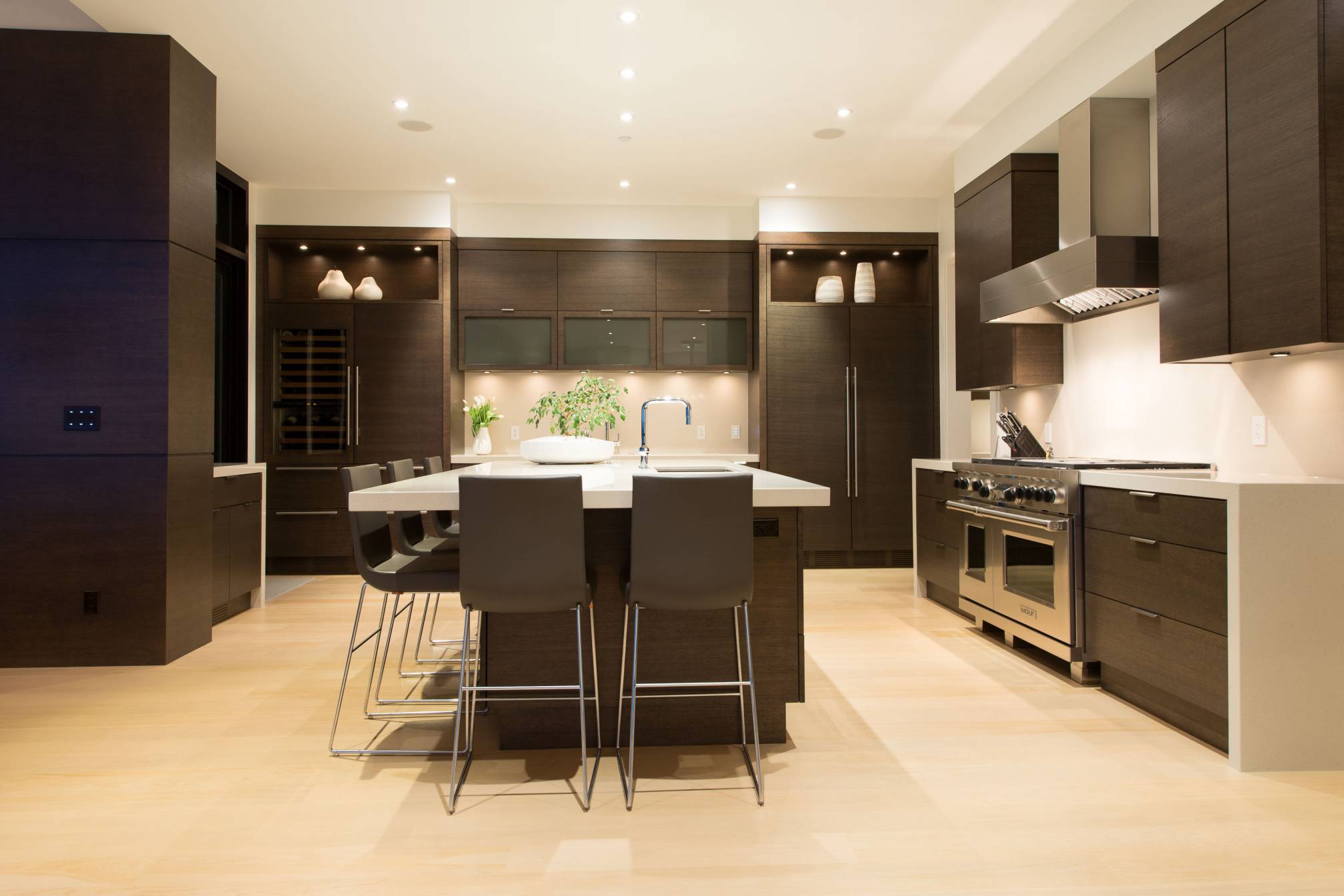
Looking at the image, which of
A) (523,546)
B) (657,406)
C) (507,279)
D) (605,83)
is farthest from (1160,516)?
(507,279)

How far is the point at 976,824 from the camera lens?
6.97ft

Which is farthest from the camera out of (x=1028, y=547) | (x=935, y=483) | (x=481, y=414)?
(x=481, y=414)

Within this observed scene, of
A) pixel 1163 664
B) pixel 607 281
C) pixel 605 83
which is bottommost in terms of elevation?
pixel 1163 664

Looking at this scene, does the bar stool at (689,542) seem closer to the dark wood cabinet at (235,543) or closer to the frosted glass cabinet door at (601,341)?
the dark wood cabinet at (235,543)

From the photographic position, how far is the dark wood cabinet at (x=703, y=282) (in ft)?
20.6

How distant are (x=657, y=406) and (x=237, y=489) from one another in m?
3.11

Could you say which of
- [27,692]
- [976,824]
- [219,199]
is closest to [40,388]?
[27,692]

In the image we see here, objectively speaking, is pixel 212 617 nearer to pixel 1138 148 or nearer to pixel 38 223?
pixel 38 223

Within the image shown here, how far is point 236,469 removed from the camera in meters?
4.60

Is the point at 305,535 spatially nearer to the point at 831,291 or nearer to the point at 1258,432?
the point at 831,291

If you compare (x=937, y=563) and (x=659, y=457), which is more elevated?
(x=659, y=457)

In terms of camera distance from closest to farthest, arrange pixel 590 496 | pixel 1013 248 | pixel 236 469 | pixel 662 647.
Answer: pixel 590 496
pixel 662 647
pixel 1013 248
pixel 236 469

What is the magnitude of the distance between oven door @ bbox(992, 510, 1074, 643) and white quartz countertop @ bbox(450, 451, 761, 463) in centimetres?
221

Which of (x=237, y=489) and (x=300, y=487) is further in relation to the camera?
(x=300, y=487)
